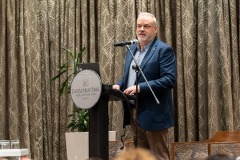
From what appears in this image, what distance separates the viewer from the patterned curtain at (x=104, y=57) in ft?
18.7

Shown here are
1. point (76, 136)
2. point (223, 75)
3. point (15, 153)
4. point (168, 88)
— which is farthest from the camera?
point (223, 75)

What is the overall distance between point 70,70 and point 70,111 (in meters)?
0.44

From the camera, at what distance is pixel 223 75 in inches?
223

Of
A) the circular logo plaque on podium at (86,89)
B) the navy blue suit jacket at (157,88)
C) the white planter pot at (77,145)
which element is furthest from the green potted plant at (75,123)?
the circular logo plaque on podium at (86,89)

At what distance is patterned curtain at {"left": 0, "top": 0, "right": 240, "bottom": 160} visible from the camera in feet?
18.7

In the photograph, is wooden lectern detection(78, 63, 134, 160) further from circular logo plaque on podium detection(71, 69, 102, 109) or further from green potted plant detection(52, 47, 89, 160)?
green potted plant detection(52, 47, 89, 160)

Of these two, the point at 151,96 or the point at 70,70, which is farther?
the point at 70,70

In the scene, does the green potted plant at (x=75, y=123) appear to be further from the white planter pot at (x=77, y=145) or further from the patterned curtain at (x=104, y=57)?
the patterned curtain at (x=104, y=57)

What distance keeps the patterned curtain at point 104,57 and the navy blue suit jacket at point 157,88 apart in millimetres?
1328

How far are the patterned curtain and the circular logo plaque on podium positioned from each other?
1964 millimetres

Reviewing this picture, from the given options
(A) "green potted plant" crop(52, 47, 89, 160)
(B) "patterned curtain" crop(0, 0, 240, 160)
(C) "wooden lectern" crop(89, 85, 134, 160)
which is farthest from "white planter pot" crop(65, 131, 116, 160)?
(C) "wooden lectern" crop(89, 85, 134, 160)

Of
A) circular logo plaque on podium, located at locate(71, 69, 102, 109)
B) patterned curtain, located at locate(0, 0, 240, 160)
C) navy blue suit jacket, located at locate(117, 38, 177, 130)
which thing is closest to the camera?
circular logo plaque on podium, located at locate(71, 69, 102, 109)

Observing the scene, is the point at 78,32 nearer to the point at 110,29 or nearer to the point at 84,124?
the point at 110,29

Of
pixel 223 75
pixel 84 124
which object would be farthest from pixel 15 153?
pixel 223 75
